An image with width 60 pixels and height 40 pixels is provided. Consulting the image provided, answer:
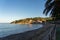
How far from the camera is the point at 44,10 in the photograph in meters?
21.5

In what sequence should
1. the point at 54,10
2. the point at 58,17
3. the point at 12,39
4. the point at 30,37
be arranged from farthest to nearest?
the point at 54,10, the point at 58,17, the point at 30,37, the point at 12,39

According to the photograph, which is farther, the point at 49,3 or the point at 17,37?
the point at 49,3

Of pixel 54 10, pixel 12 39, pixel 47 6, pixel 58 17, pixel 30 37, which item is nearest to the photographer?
pixel 12 39

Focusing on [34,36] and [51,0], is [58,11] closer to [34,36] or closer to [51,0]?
[51,0]

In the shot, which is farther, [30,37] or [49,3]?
[49,3]

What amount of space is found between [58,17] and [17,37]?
1652 centimetres

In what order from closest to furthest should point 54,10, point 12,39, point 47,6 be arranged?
point 12,39 < point 54,10 < point 47,6

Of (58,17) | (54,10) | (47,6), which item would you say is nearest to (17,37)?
(58,17)

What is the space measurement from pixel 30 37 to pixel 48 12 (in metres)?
20.6

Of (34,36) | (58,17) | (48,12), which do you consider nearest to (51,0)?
(48,12)

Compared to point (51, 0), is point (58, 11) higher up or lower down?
lower down

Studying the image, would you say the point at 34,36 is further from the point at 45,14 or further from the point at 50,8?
the point at 45,14

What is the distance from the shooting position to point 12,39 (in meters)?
0.71

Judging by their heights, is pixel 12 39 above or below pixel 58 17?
above
